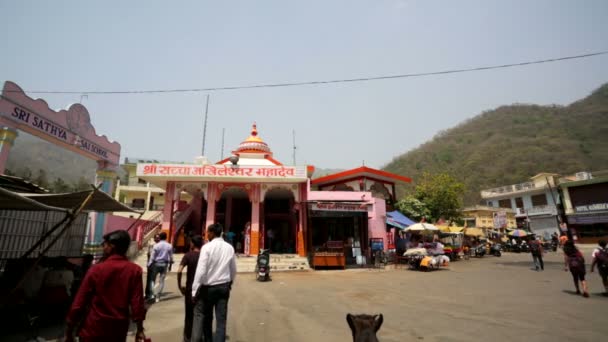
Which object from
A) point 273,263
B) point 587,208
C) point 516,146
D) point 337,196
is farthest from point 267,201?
point 516,146

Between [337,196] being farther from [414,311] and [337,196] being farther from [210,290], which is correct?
[210,290]

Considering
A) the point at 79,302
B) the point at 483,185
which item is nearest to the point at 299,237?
the point at 79,302

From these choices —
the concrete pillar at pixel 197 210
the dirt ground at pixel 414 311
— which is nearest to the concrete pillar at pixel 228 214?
the concrete pillar at pixel 197 210

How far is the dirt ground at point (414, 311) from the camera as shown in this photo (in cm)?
490

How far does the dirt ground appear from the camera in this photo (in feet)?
16.1

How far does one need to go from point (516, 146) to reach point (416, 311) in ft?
255

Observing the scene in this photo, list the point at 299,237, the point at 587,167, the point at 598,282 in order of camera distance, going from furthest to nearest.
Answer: the point at 587,167, the point at 299,237, the point at 598,282

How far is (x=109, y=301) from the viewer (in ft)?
8.13

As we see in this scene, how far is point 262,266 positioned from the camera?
11055 mm

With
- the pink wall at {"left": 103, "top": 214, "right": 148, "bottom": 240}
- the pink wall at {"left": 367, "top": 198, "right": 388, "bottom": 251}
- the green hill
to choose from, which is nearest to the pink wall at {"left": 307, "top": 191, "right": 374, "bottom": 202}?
the pink wall at {"left": 367, "top": 198, "right": 388, "bottom": 251}

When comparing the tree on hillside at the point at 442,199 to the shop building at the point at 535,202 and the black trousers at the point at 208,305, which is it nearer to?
the shop building at the point at 535,202

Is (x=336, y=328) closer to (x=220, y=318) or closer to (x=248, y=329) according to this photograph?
(x=248, y=329)

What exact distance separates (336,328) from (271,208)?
15.3 m

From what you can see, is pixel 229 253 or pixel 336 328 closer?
pixel 229 253
